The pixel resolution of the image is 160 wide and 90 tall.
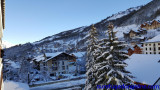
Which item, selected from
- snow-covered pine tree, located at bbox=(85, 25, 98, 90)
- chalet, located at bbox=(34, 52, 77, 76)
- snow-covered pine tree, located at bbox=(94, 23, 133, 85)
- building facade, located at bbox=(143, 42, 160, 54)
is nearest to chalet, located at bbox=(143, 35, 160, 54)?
building facade, located at bbox=(143, 42, 160, 54)

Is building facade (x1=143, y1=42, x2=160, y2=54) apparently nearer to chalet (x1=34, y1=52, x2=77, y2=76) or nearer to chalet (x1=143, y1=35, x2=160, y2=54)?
chalet (x1=143, y1=35, x2=160, y2=54)

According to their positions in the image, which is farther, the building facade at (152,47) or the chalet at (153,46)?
the building facade at (152,47)

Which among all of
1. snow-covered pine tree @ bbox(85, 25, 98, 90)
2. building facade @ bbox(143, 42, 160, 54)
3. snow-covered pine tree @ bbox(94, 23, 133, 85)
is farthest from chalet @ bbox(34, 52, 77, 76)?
building facade @ bbox(143, 42, 160, 54)

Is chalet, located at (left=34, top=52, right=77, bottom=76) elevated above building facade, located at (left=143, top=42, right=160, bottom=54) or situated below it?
below

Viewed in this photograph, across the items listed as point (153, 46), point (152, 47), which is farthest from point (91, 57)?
point (152, 47)

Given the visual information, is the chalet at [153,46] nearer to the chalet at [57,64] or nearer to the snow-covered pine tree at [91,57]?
the chalet at [57,64]

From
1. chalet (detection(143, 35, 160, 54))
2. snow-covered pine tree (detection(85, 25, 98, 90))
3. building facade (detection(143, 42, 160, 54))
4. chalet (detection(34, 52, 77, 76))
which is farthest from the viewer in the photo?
building facade (detection(143, 42, 160, 54))

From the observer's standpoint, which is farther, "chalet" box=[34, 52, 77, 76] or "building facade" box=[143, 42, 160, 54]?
"building facade" box=[143, 42, 160, 54]

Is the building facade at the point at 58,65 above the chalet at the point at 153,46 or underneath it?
underneath

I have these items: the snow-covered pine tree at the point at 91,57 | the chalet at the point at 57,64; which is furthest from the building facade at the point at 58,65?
the snow-covered pine tree at the point at 91,57

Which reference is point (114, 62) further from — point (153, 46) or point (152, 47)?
point (152, 47)

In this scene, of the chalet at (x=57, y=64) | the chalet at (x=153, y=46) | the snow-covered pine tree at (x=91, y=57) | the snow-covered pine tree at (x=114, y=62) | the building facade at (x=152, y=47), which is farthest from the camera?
the building facade at (x=152, y=47)

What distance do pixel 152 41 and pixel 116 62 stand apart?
122ft

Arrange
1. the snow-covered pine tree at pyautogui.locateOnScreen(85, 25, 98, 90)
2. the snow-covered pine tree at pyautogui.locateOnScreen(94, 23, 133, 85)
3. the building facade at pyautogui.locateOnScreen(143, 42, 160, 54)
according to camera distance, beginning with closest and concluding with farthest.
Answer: the snow-covered pine tree at pyautogui.locateOnScreen(94, 23, 133, 85) → the snow-covered pine tree at pyautogui.locateOnScreen(85, 25, 98, 90) → the building facade at pyautogui.locateOnScreen(143, 42, 160, 54)
